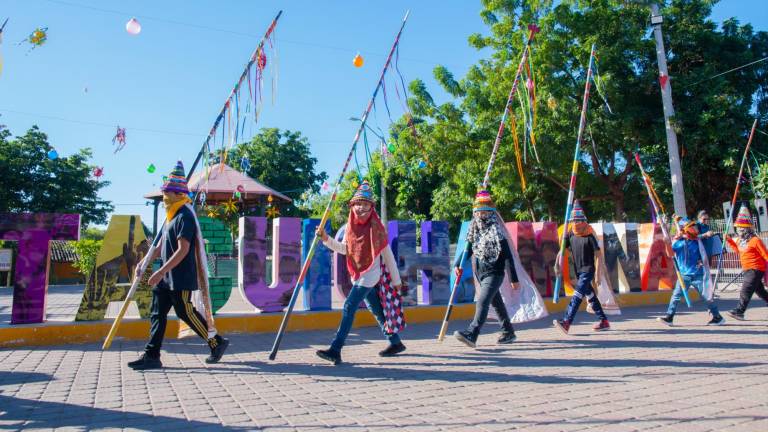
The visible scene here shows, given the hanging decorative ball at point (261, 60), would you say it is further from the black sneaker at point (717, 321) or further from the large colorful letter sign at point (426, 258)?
the black sneaker at point (717, 321)

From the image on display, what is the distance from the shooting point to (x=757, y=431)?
11.1 feet

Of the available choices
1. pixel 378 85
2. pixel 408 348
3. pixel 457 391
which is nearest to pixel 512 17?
pixel 378 85

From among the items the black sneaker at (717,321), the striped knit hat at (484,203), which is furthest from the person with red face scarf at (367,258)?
the black sneaker at (717,321)

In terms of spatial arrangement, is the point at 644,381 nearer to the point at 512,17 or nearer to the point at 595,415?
the point at 595,415

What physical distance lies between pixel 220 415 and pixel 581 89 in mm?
18313

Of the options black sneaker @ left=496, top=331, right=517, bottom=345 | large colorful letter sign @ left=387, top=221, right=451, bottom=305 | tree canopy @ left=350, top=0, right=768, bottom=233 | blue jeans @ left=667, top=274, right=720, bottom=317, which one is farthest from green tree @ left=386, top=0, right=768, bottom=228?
black sneaker @ left=496, top=331, right=517, bottom=345

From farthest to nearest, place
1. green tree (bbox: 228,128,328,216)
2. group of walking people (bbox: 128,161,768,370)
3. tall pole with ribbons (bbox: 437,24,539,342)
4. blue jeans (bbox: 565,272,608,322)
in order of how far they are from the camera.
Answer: green tree (bbox: 228,128,328,216) < blue jeans (bbox: 565,272,608,322) < tall pole with ribbons (bbox: 437,24,539,342) < group of walking people (bbox: 128,161,768,370)

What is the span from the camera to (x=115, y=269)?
768 centimetres

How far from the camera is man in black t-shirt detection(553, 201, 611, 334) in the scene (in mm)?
7625

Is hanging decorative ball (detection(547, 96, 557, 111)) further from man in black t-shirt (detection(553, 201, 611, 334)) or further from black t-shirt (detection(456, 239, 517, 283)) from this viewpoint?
black t-shirt (detection(456, 239, 517, 283))

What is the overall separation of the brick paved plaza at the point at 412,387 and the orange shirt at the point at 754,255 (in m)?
1.74

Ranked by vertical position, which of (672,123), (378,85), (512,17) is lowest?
(378,85)

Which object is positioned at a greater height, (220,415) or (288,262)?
(288,262)

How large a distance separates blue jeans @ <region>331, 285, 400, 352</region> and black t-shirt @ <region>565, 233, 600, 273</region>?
10.3 feet
